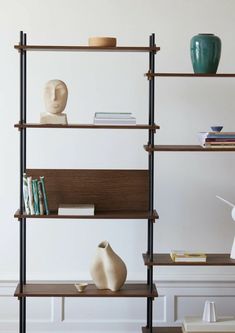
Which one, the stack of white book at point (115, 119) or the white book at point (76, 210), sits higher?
the stack of white book at point (115, 119)

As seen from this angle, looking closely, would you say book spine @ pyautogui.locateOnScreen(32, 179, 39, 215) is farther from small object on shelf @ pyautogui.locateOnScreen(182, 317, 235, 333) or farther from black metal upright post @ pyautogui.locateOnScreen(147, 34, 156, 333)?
small object on shelf @ pyautogui.locateOnScreen(182, 317, 235, 333)

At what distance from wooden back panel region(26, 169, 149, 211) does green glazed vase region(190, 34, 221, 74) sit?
60cm

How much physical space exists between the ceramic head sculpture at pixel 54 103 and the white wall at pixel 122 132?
0.37m

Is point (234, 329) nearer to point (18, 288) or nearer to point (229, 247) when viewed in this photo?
Result: point (229, 247)

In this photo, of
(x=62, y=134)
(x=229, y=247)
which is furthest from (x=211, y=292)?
(x=62, y=134)

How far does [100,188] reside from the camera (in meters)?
3.73

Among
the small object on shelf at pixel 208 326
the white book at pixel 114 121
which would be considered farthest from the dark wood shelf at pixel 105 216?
the small object on shelf at pixel 208 326

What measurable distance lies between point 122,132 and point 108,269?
0.76 m

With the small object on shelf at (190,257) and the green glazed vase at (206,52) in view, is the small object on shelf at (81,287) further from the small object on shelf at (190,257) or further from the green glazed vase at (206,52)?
the green glazed vase at (206,52)

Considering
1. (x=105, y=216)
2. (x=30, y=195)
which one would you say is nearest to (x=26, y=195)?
(x=30, y=195)

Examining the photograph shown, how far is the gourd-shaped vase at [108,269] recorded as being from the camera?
3.59 meters

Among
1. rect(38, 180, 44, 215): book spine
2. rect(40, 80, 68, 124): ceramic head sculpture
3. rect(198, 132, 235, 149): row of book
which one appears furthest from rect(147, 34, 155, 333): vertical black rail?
rect(38, 180, 44, 215): book spine

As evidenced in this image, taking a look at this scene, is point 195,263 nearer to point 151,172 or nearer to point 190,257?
point 190,257

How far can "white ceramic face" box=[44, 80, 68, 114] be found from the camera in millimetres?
3541
